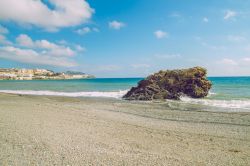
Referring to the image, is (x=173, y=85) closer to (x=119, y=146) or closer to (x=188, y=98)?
(x=188, y=98)

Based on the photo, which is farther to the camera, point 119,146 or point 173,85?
point 173,85

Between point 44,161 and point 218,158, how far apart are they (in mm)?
5364

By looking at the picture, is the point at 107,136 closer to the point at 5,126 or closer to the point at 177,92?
the point at 5,126

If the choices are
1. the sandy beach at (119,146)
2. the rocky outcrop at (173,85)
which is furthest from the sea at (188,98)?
the sandy beach at (119,146)

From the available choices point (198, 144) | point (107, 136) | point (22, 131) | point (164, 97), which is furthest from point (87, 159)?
point (164, 97)

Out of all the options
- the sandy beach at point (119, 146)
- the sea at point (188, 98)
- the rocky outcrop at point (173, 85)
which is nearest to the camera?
the sandy beach at point (119, 146)

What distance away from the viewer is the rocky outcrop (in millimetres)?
31500

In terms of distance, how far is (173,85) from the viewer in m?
34.2

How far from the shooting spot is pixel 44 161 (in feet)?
20.0

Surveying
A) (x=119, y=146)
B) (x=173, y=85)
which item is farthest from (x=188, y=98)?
(x=119, y=146)

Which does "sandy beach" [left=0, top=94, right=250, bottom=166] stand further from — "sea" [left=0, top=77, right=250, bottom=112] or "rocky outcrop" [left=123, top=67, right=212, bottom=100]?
"rocky outcrop" [left=123, top=67, right=212, bottom=100]

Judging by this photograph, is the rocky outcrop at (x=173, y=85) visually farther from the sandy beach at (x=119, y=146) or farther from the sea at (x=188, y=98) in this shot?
the sandy beach at (x=119, y=146)

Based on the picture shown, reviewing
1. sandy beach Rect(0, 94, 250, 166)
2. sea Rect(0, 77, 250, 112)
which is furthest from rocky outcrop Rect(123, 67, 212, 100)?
sandy beach Rect(0, 94, 250, 166)

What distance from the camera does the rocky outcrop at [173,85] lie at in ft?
103
